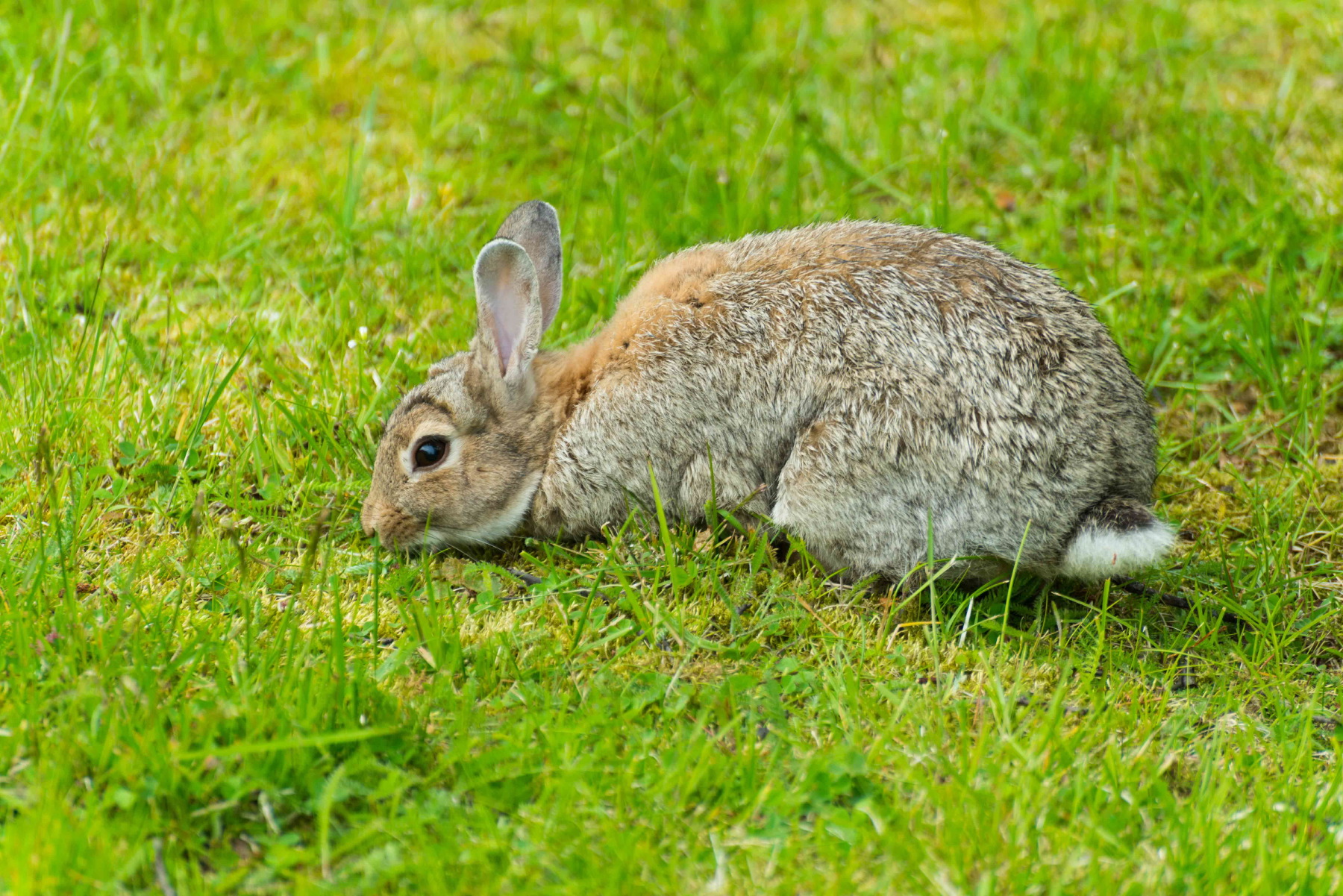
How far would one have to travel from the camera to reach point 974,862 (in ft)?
11.2

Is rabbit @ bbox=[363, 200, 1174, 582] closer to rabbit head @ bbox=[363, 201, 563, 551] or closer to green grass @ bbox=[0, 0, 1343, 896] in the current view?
rabbit head @ bbox=[363, 201, 563, 551]

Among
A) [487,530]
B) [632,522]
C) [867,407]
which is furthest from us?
[487,530]

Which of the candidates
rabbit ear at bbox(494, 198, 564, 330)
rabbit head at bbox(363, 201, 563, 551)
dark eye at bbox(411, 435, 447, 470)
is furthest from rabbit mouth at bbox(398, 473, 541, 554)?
rabbit ear at bbox(494, 198, 564, 330)

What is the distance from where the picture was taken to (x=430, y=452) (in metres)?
5.21

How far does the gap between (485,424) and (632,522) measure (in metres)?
0.74

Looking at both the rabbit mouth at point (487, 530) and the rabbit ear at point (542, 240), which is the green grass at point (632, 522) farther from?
the rabbit ear at point (542, 240)

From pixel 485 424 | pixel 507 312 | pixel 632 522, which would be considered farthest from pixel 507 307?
pixel 632 522

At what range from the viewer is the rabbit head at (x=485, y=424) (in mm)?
5082

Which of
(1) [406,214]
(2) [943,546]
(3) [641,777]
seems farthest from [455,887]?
(1) [406,214]

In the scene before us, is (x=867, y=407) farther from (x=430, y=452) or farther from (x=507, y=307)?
(x=430, y=452)

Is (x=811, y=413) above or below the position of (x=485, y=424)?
above

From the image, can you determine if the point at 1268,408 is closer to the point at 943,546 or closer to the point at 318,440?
the point at 943,546

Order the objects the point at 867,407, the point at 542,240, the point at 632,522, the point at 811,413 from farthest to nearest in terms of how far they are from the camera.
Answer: the point at 542,240 → the point at 632,522 → the point at 811,413 → the point at 867,407

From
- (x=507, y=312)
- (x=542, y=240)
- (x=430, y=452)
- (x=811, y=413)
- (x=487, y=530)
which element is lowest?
(x=487, y=530)
